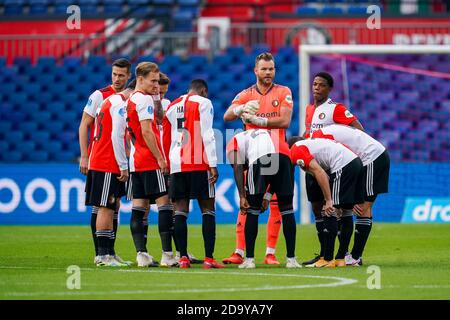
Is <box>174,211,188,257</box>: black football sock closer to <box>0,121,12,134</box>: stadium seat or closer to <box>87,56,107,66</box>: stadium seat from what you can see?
<box>0,121,12,134</box>: stadium seat

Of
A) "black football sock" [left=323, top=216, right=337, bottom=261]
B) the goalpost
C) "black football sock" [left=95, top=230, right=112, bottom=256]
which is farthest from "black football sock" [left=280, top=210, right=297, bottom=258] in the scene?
the goalpost

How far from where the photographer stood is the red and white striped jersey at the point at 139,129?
1148 cm

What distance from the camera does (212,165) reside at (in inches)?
455

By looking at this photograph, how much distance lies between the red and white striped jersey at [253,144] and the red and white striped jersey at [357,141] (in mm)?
926

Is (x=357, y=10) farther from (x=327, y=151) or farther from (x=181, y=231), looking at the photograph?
(x=181, y=231)

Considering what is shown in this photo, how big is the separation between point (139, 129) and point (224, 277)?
223cm

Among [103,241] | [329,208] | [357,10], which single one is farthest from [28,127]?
[329,208]

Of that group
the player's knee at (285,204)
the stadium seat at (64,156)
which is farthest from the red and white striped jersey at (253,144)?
the stadium seat at (64,156)

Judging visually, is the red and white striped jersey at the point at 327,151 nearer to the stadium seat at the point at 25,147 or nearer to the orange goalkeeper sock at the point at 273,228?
the orange goalkeeper sock at the point at 273,228

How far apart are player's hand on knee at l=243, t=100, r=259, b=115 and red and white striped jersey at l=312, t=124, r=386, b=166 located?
42.8 inches

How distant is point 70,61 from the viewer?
2667cm

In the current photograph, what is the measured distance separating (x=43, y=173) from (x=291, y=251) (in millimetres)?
11291

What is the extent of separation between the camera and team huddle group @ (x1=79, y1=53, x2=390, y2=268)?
11.3m

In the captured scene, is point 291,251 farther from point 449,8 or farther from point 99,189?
point 449,8
